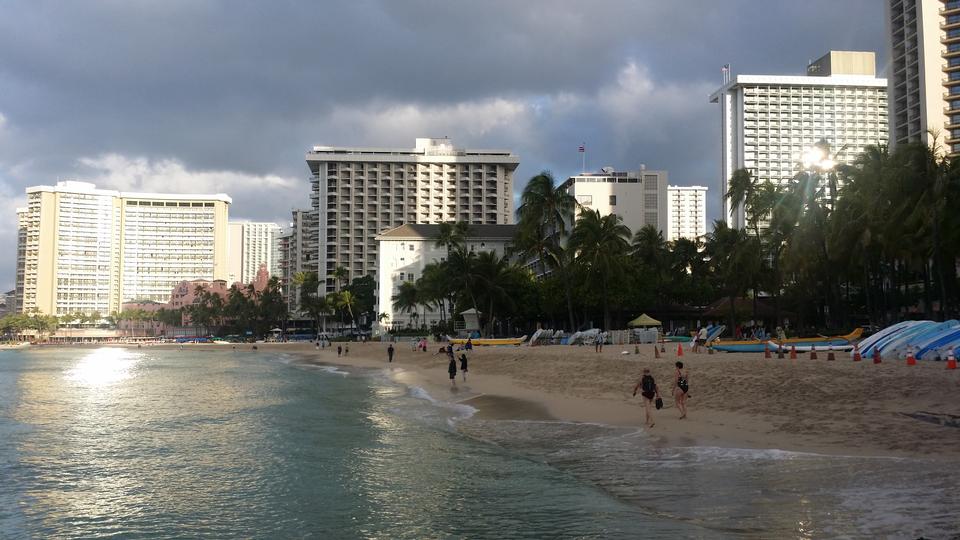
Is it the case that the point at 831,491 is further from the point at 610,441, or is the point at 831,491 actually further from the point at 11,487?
the point at 11,487

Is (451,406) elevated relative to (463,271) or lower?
lower

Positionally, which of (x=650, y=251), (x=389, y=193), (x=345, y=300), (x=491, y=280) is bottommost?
(x=345, y=300)

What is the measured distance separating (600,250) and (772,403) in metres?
38.7

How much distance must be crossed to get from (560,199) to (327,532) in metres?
52.5

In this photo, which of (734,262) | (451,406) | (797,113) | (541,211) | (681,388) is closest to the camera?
(681,388)

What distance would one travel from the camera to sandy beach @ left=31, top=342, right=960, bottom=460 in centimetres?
1327

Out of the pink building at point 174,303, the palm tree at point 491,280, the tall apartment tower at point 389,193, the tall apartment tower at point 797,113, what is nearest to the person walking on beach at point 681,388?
the palm tree at point 491,280

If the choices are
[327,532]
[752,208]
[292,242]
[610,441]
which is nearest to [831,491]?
[610,441]

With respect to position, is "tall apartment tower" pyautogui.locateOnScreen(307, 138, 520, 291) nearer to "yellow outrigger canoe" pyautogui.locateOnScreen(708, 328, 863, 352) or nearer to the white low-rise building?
the white low-rise building

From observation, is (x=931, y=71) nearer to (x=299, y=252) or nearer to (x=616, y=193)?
(x=616, y=193)

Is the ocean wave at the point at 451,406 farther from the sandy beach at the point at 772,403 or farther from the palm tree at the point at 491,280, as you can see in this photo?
the palm tree at the point at 491,280

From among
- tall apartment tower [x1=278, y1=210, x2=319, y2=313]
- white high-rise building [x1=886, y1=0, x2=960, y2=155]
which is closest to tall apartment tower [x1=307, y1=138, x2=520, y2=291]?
tall apartment tower [x1=278, y1=210, x2=319, y2=313]

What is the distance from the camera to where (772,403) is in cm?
1723

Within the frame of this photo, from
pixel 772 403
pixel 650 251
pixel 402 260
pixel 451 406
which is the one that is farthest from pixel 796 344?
pixel 402 260
